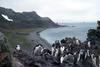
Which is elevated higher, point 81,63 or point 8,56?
point 8,56

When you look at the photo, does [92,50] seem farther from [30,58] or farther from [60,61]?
[30,58]

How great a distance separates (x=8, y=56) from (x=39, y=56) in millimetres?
7882

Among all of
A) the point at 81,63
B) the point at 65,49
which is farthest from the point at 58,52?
the point at 81,63

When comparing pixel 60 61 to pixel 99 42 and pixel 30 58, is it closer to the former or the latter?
pixel 30 58

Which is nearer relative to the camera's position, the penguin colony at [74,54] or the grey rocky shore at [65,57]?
the grey rocky shore at [65,57]

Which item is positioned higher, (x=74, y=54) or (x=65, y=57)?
(x=74, y=54)

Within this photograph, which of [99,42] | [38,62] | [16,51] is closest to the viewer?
[38,62]

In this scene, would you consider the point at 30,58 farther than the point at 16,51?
No

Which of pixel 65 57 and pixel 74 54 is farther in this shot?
pixel 74 54

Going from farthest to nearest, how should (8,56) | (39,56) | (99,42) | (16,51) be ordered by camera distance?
1. (99,42)
2. (16,51)
3. (39,56)
4. (8,56)

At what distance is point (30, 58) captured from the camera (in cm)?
3472

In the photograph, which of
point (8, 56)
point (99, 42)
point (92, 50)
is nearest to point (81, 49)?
point (92, 50)

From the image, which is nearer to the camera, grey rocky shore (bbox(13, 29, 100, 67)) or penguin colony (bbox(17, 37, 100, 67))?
grey rocky shore (bbox(13, 29, 100, 67))

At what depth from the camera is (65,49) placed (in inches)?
1523
